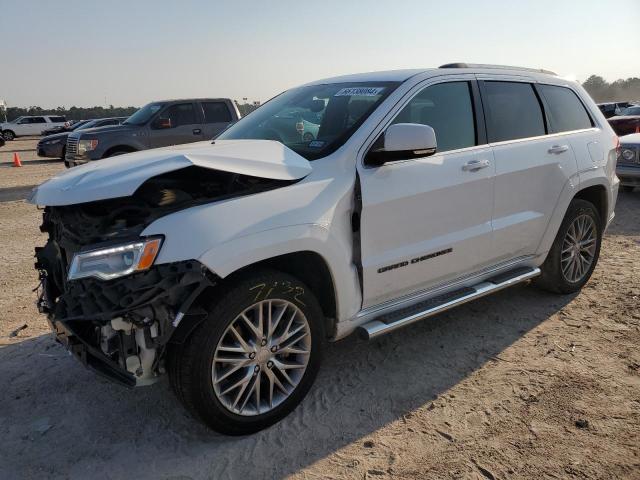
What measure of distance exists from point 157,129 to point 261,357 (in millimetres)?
10147

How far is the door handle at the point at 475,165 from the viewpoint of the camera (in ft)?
11.7

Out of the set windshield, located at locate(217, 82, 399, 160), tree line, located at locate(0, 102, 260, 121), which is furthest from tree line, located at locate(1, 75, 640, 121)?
windshield, located at locate(217, 82, 399, 160)

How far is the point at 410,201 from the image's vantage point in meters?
3.25

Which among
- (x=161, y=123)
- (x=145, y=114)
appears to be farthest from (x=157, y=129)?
(x=145, y=114)

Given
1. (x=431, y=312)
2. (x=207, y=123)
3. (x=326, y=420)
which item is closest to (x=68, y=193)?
(x=326, y=420)

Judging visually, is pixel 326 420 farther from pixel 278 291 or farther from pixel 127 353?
pixel 127 353

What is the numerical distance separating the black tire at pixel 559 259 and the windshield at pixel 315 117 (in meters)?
2.15

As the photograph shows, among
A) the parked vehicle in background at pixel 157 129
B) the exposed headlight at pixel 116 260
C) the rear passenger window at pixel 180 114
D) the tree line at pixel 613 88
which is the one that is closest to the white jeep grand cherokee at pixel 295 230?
the exposed headlight at pixel 116 260

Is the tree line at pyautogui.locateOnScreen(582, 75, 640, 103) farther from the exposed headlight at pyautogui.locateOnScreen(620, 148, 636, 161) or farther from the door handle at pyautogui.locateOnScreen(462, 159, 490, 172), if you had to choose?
the door handle at pyautogui.locateOnScreen(462, 159, 490, 172)

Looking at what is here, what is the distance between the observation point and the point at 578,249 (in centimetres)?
473

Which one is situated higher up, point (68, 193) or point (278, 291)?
point (68, 193)

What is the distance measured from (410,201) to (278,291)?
1056 millimetres

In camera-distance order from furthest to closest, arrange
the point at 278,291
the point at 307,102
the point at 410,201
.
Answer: the point at 307,102 → the point at 410,201 → the point at 278,291

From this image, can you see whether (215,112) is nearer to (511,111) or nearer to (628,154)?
(628,154)
